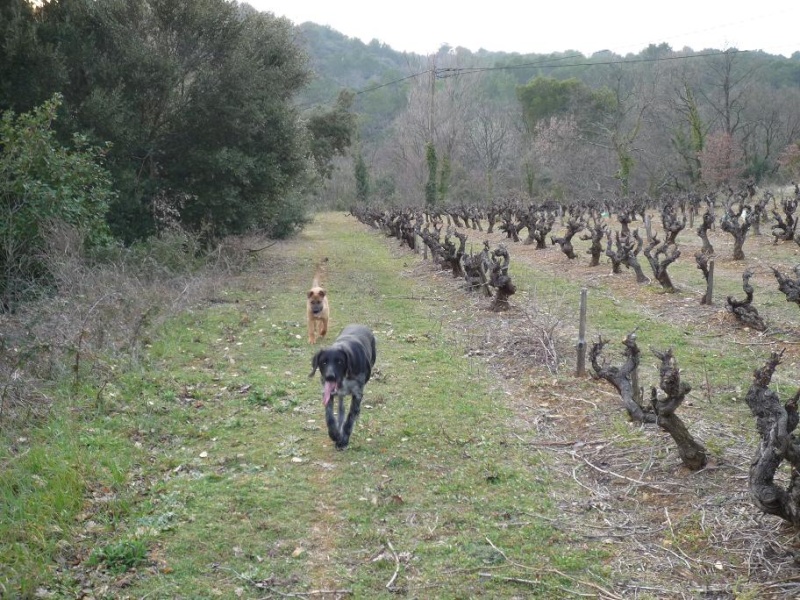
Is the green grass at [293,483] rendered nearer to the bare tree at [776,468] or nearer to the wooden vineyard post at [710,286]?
the bare tree at [776,468]

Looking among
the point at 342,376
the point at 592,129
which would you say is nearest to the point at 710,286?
the point at 342,376

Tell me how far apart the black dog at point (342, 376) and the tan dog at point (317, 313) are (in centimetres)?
346

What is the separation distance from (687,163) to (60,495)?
4918 centimetres

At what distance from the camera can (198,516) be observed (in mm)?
5020

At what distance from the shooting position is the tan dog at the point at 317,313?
10198 mm

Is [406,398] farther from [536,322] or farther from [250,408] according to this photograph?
[536,322]

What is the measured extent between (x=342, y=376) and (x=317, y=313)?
179 inches

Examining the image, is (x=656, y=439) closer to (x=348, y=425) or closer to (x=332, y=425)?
(x=348, y=425)

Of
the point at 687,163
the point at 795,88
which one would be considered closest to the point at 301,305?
the point at 687,163

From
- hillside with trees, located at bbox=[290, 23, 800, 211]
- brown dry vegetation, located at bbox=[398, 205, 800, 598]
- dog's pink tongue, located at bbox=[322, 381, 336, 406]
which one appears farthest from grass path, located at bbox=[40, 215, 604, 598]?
hillside with trees, located at bbox=[290, 23, 800, 211]

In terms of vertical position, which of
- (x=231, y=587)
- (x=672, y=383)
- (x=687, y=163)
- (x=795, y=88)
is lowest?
(x=231, y=587)

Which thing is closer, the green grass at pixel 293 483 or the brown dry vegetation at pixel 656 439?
the brown dry vegetation at pixel 656 439

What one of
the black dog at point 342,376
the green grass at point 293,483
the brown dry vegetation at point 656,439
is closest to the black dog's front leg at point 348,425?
the black dog at point 342,376

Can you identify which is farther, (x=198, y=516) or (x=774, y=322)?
(x=774, y=322)
